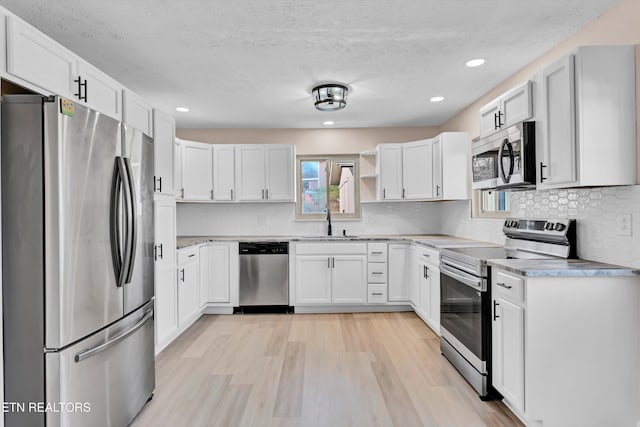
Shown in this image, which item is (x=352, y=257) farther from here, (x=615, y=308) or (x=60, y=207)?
(x=60, y=207)

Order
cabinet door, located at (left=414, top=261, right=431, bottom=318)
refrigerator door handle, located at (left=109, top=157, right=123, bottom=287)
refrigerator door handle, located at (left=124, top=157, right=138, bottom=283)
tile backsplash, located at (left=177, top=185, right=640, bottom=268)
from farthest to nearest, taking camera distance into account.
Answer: cabinet door, located at (left=414, top=261, right=431, bottom=318), tile backsplash, located at (left=177, top=185, right=640, bottom=268), refrigerator door handle, located at (left=124, top=157, right=138, bottom=283), refrigerator door handle, located at (left=109, top=157, right=123, bottom=287)

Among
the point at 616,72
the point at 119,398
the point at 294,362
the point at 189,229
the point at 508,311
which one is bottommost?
the point at 294,362

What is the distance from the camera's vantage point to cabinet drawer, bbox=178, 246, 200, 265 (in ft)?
11.4

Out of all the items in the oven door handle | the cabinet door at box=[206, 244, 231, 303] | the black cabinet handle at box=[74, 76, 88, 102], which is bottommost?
the cabinet door at box=[206, 244, 231, 303]

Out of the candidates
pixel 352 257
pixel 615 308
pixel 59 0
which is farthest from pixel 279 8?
pixel 352 257

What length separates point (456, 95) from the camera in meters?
3.67

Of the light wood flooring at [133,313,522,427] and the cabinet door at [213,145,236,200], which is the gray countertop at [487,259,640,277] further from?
the cabinet door at [213,145,236,200]

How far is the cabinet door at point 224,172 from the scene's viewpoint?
459cm

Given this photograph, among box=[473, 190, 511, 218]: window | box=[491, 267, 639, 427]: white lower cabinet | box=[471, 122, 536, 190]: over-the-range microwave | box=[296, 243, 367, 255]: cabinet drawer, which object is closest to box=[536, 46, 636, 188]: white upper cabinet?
box=[471, 122, 536, 190]: over-the-range microwave

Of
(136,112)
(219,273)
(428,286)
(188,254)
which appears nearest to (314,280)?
(219,273)

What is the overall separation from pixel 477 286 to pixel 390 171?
7.97 feet

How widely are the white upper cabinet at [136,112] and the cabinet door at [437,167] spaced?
313 centimetres

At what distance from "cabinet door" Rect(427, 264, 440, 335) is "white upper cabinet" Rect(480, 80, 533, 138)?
55.0 inches

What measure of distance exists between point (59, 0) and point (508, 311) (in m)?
3.19
